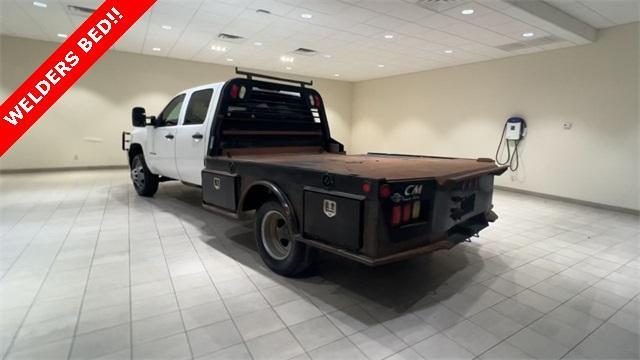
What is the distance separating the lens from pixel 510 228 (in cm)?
451

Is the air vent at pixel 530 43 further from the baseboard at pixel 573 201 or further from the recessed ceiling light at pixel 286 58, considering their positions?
the recessed ceiling light at pixel 286 58

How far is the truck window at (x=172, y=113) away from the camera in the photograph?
4.52 meters

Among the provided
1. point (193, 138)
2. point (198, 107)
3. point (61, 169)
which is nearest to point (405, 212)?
point (193, 138)

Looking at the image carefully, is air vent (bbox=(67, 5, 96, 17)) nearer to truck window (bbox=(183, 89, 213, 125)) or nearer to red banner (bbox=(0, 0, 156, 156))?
red banner (bbox=(0, 0, 156, 156))

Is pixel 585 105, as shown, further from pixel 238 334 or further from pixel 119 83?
pixel 119 83

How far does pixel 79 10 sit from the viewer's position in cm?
558

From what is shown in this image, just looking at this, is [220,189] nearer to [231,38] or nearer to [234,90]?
[234,90]

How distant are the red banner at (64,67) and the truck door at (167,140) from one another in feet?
6.17

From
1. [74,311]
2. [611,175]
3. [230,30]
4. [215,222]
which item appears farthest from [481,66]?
[74,311]

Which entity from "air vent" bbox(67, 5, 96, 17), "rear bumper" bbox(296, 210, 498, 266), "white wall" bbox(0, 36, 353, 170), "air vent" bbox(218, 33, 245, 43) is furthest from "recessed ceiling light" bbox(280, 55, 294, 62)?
"rear bumper" bbox(296, 210, 498, 266)

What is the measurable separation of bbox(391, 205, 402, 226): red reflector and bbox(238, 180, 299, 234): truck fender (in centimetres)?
75

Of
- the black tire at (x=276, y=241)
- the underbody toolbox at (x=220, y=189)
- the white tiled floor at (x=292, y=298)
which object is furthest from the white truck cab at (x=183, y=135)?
the black tire at (x=276, y=241)

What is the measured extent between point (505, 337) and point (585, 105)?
6.42 meters

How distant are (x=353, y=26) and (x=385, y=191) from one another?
490cm
